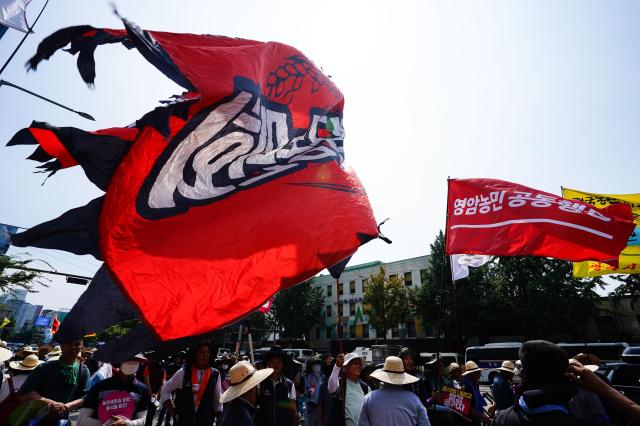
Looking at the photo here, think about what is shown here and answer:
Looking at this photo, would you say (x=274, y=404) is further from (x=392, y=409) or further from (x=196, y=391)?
(x=392, y=409)

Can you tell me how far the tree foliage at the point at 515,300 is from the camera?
3023cm

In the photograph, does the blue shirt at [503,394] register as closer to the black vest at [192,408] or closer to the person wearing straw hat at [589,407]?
the person wearing straw hat at [589,407]

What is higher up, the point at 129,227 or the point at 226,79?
the point at 226,79

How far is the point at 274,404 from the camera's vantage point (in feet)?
15.9

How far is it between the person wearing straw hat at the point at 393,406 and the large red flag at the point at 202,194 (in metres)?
1.65

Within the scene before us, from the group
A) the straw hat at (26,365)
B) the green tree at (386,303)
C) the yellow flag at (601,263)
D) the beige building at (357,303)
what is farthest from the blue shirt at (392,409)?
the beige building at (357,303)

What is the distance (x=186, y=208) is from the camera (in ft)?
11.5

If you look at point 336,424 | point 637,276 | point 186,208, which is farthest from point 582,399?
point 637,276

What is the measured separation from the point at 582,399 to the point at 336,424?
126 inches

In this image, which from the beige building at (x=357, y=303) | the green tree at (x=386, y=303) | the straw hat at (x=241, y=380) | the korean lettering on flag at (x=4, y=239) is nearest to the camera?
the straw hat at (x=241, y=380)

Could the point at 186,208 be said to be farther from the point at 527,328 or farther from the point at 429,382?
the point at 527,328

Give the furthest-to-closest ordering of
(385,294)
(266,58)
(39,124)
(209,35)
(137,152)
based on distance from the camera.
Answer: (385,294), (266,58), (209,35), (137,152), (39,124)

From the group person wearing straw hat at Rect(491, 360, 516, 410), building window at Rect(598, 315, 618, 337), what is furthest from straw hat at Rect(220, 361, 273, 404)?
building window at Rect(598, 315, 618, 337)

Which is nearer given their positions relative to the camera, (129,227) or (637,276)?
(129,227)
